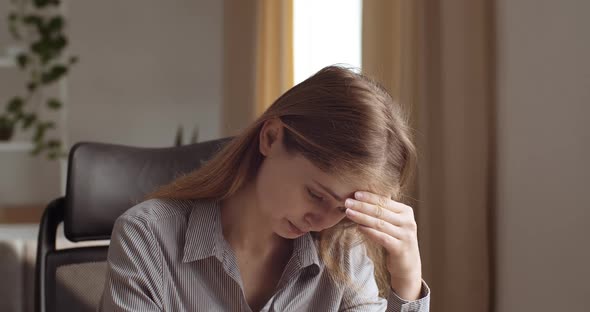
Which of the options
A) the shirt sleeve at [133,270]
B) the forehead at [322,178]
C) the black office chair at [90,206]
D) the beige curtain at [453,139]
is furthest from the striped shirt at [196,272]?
the beige curtain at [453,139]

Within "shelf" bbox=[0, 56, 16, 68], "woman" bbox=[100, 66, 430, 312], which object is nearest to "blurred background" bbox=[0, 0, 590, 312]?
"woman" bbox=[100, 66, 430, 312]

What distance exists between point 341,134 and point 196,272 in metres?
0.35

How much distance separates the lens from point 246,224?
1496 mm

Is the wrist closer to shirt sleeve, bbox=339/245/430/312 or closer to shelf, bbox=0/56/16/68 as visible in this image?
shirt sleeve, bbox=339/245/430/312

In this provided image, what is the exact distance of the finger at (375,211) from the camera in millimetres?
1294

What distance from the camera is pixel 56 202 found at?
5.86 ft

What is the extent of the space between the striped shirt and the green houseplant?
3383 mm

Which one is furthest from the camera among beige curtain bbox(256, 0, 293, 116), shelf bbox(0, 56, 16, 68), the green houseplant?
the green houseplant

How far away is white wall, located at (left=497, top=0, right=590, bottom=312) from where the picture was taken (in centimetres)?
181

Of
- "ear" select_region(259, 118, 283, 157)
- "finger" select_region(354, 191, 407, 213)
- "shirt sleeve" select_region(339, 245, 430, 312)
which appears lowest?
"shirt sleeve" select_region(339, 245, 430, 312)

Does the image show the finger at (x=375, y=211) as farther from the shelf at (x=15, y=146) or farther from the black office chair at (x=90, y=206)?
the shelf at (x=15, y=146)

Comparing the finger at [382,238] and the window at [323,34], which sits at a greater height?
the window at [323,34]

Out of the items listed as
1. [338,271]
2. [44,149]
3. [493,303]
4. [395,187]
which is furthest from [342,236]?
[44,149]

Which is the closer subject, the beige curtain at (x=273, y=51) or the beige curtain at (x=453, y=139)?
the beige curtain at (x=453, y=139)
